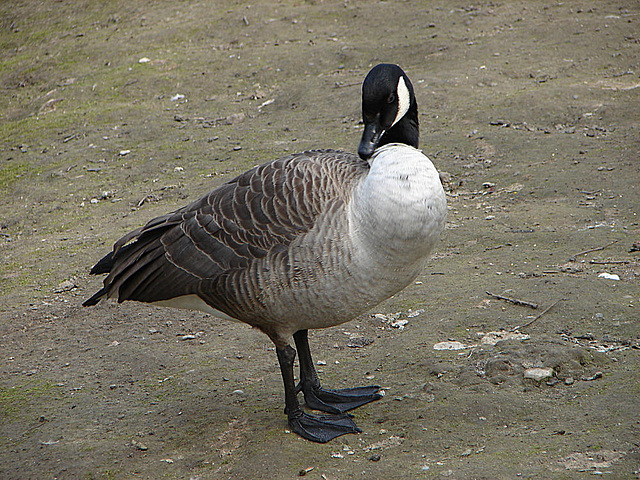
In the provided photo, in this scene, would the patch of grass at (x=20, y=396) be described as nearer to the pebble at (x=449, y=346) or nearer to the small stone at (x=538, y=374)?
the pebble at (x=449, y=346)

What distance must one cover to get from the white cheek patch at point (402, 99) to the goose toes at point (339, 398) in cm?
165

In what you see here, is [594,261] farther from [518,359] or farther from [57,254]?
[57,254]

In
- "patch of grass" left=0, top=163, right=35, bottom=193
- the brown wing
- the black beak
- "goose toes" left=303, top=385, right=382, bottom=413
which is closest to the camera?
the brown wing

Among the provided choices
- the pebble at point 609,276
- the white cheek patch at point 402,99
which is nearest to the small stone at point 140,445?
the white cheek patch at point 402,99

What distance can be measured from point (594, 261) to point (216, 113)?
6290 mm

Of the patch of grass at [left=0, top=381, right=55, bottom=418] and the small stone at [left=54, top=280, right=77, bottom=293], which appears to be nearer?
the patch of grass at [left=0, top=381, right=55, bottom=418]

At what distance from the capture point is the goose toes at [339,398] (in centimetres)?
430

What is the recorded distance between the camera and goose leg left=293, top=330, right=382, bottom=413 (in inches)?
170

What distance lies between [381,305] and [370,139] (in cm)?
187

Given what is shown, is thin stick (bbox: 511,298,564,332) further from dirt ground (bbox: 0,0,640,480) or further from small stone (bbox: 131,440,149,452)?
small stone (bbox: 131,440,149,452)

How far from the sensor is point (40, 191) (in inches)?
343

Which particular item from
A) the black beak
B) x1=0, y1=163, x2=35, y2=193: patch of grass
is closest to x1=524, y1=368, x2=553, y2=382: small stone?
the black beak

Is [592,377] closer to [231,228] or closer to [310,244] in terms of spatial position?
[310,244]

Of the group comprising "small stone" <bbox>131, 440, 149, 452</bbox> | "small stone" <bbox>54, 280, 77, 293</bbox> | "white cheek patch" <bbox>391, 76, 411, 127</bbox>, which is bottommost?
"small stone" <bbox>131, 440, 149, 452</bbox>
